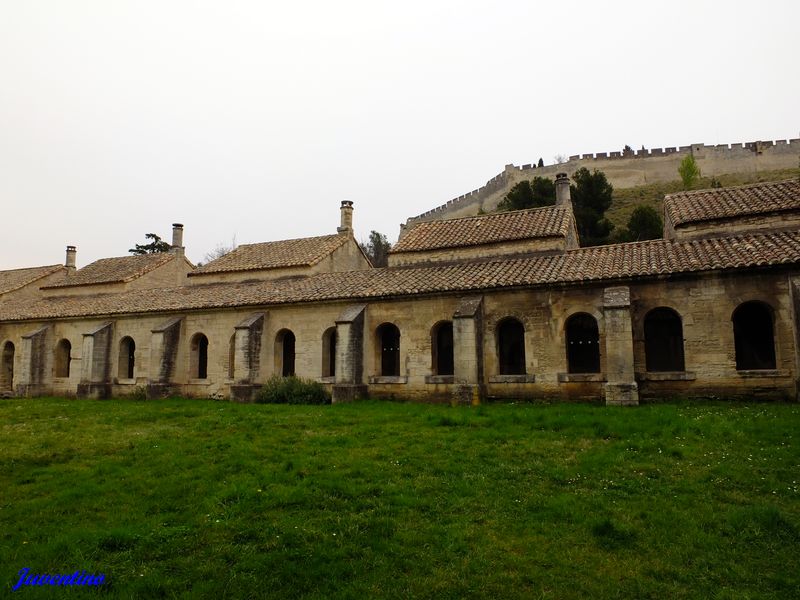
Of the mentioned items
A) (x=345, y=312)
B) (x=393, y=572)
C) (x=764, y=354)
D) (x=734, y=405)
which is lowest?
(x=393, y=572)

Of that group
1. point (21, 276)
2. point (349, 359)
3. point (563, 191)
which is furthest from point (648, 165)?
point (21, 276)

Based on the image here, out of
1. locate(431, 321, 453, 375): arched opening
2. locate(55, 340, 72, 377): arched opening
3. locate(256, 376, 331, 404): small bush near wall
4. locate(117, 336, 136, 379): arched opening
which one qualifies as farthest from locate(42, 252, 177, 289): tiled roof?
locate(431, 321, 453, 375): arched opening

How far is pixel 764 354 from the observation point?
16.7 metres

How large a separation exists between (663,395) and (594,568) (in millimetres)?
11037

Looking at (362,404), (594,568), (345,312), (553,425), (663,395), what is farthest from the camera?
(345,312)

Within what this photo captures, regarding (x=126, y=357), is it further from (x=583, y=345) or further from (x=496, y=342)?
(x=583, y=345)

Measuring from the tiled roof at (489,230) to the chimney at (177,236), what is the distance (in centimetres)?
1663

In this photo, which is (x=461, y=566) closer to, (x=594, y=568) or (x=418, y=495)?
(x=594, y=568)

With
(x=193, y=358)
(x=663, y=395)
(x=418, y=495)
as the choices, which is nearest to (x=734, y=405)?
(x=663, y=395)

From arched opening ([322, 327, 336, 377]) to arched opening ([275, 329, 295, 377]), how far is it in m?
1.69

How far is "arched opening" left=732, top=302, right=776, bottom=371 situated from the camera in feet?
54.3

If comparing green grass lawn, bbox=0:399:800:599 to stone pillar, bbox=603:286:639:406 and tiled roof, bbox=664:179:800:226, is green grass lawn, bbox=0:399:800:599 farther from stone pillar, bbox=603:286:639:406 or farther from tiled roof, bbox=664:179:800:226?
tiled roof, bbox=664:179:800:226

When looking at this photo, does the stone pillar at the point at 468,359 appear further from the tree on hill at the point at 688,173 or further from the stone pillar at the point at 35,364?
the tree on hill at the point at 688,173

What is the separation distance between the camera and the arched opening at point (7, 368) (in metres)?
30.0
